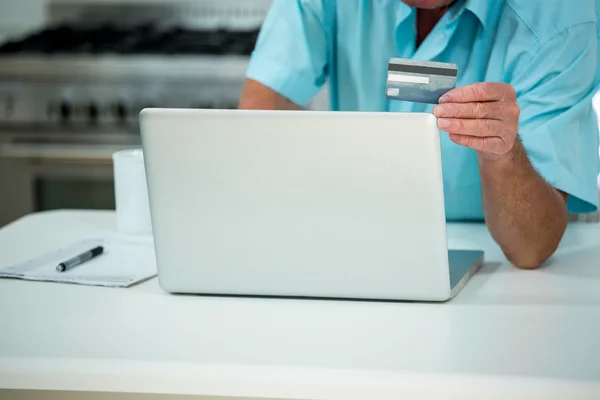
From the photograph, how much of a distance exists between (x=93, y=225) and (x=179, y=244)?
20.7 inches

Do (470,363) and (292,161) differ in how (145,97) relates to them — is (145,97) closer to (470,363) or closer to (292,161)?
(292,161)

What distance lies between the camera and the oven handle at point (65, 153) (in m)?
2.52

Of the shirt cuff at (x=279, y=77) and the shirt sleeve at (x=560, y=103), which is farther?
the shirt cuff at (x=279, y=77)

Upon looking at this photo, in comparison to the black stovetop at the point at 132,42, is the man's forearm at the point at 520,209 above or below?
below

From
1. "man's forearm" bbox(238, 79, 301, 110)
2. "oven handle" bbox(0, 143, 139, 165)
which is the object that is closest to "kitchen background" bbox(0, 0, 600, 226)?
"oven handle" bbox(0, 143, 139, 165)

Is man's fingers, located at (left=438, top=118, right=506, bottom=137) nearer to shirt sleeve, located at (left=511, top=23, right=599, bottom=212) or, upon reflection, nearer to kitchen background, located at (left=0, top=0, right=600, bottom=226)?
shirt sleeve, located at (left=511, top=23, right=599, bottom=212)

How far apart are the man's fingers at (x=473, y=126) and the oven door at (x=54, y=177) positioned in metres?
1.68

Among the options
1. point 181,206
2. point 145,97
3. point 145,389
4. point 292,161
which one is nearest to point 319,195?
point 292,161

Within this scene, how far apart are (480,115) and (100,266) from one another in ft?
1.73

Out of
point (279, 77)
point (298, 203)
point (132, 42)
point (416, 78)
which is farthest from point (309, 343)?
point (132, 42)

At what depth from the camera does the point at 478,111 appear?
99cm

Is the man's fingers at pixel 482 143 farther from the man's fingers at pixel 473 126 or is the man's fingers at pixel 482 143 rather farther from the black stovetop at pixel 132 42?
the black stovetop at pixel 132 42

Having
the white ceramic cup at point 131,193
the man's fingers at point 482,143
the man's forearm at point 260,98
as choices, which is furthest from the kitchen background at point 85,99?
the man's fingers at point 482,143

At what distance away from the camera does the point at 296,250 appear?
0.95m
